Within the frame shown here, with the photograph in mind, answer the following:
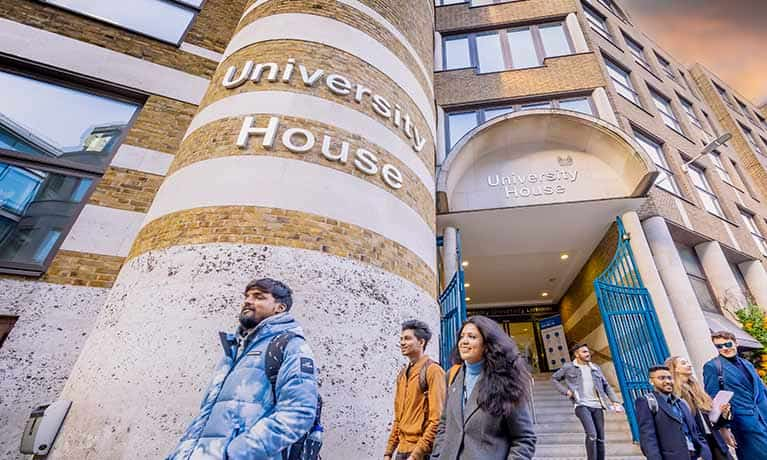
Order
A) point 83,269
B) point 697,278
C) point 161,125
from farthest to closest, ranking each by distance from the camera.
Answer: point 697,278, point 161,125, point 83,269

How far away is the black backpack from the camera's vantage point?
1.97m

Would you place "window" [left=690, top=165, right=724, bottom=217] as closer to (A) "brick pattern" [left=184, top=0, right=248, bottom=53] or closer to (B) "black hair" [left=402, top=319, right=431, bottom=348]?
(B) "black hair" [left=402, top=319, right=431, bottom=348]

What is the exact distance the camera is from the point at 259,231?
4.32 metres

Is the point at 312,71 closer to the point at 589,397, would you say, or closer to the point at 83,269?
the point at 83,269

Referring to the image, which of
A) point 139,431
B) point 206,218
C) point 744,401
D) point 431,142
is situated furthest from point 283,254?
point 744,401

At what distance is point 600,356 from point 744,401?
592cm

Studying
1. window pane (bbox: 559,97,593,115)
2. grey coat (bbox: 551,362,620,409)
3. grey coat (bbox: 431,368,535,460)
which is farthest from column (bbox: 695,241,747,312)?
grey coat (bbox: 431,368,535,460)

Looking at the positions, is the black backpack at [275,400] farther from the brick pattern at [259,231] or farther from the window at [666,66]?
the window at [666,66]

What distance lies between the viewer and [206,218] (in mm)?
4391

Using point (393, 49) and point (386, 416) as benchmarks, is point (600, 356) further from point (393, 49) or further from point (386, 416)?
point (393, 49)

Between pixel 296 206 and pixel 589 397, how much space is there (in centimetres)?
533

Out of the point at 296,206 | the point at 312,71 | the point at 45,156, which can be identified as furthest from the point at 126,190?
the point at 312,71

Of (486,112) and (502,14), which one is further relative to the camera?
(502,14)

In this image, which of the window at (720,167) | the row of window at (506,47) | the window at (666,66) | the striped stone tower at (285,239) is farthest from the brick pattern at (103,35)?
the window at (666,66)
